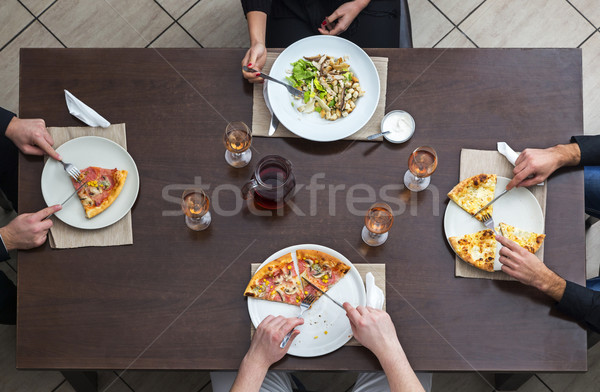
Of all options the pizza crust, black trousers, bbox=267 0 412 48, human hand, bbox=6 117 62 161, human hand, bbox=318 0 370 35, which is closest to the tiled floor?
black trousers, bbox=267 0 412 48

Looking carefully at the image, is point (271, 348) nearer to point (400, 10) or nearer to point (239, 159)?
point (239, 159)

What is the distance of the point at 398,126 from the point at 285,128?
0.34 m

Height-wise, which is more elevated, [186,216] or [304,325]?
[186,216]

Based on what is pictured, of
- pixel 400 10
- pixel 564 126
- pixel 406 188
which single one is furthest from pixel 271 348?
pixel 400 10

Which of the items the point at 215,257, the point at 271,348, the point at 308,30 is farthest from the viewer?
the point at 308,30

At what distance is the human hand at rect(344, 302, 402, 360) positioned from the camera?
122cm

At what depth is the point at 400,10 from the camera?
1.85 meters

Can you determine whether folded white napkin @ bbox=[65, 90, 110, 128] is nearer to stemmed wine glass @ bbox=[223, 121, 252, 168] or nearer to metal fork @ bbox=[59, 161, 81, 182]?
metal fork @ bbox=[59, 161, 81, 182]

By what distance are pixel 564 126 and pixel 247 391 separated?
4.05ft

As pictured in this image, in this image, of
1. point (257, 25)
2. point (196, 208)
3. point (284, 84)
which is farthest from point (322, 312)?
point (257, 25)

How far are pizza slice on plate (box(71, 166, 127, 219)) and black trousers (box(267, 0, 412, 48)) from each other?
0.84 metres

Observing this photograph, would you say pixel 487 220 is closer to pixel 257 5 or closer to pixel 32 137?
pixel 257 5

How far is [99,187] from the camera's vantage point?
1349 mm

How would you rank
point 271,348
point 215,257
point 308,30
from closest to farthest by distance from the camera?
point 271,348
point 215,257
point 308,30
